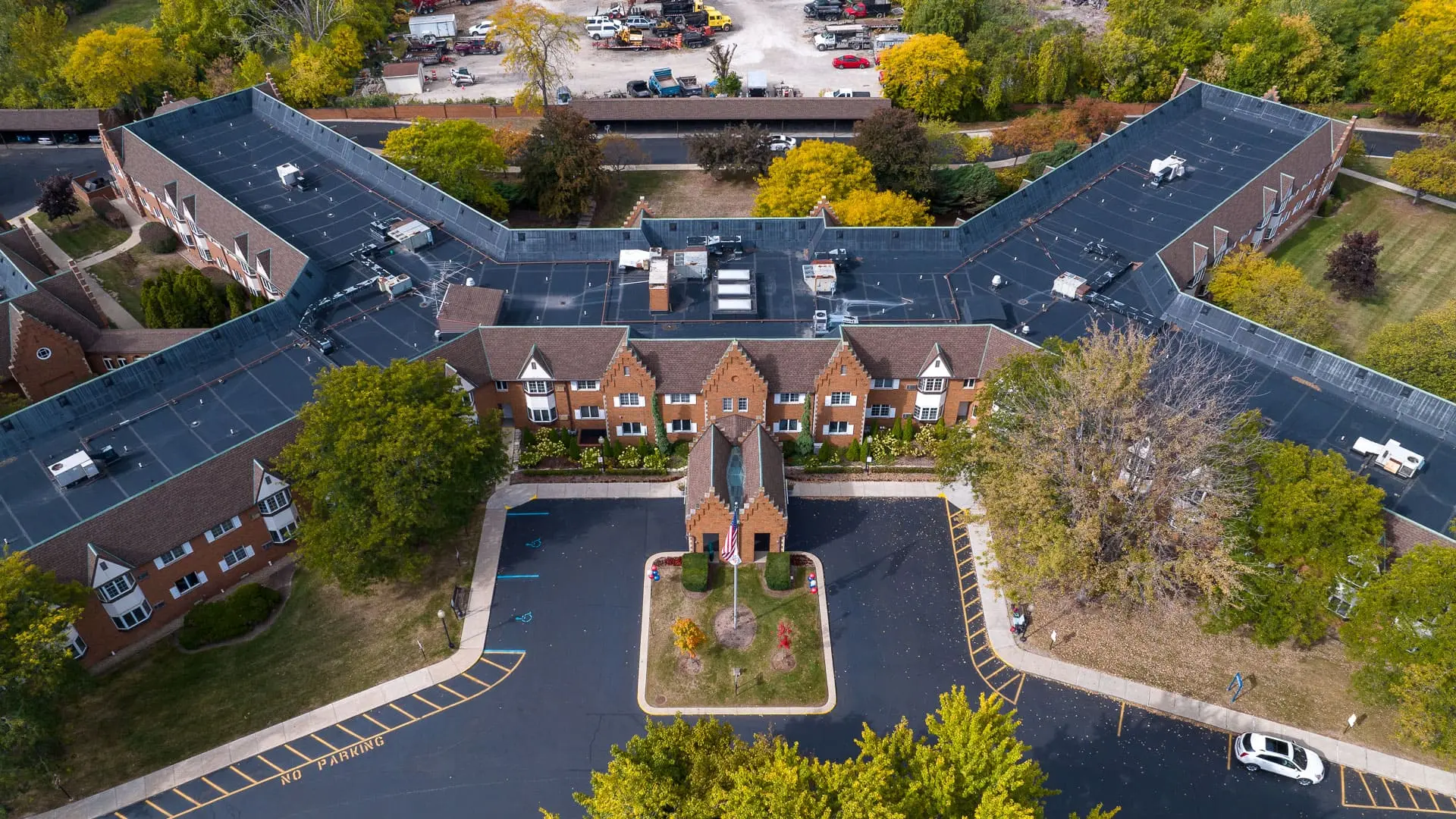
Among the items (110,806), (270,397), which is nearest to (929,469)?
(270,397)

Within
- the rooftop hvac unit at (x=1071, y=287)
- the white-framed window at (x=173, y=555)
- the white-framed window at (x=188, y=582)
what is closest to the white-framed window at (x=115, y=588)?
the white-framed window at (x=173, y=555)

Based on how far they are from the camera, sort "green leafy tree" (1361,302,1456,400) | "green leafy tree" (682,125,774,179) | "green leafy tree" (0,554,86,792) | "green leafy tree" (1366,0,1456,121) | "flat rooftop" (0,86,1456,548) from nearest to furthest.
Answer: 1. "green leafy tree" (0,554,86,792)
2. "flat rooftop" (0,86,1456,548)
3. "green leafy tree" (1361,302,1456,400)
4. "green leafy tree" (682,125,774,179)
5. "green leafy tree" (1366,0,1456,121)

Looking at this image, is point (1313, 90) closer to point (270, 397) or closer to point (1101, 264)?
point (1101, 264)

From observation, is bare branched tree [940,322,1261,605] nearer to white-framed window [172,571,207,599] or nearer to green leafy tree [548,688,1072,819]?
green leafy tree [548,688,1072,819]

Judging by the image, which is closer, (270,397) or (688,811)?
(688,811)

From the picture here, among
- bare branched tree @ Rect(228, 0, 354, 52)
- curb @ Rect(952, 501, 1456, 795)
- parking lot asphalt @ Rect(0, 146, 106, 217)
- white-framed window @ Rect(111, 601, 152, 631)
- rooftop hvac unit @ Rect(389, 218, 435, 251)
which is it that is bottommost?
curb @ Rect(952, 501, 1456, 795)

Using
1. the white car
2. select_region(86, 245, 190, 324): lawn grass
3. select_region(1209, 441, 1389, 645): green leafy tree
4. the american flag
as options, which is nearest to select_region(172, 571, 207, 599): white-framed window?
the american flag

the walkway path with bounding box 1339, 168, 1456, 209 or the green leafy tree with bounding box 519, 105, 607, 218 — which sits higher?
the green leafy tree with bounding box 519, 105, 607, 218

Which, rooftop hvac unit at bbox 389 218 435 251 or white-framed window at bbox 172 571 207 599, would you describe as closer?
white-framed window at bbox 172 571 207 599
